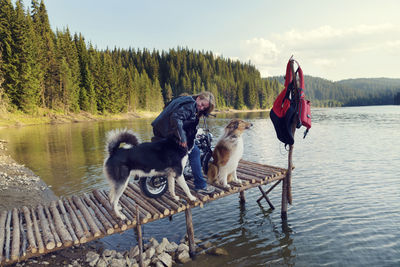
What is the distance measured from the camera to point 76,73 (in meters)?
55.5

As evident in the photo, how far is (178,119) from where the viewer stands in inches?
200

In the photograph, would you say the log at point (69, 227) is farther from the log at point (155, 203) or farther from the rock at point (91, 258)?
the log at point (155, 203)

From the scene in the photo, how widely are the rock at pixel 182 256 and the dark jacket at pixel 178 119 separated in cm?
282

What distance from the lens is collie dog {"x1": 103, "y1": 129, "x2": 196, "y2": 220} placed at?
16.0 ft

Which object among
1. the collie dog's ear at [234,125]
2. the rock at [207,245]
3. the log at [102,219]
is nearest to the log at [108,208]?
the log at [102,219]

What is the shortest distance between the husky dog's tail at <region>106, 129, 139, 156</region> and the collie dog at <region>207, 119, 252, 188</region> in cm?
242

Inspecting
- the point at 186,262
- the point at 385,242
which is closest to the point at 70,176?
the point at 186,262

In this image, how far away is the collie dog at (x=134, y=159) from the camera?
4863 mm

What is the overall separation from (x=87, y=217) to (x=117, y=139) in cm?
208

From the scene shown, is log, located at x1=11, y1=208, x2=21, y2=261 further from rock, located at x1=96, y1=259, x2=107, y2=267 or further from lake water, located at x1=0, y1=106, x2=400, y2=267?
lake water, located at x1=0, y1=106, x2=400, y2=267

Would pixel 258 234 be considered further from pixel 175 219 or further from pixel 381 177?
pixel 381 177

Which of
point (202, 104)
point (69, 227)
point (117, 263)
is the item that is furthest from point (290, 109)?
point (69, 227)

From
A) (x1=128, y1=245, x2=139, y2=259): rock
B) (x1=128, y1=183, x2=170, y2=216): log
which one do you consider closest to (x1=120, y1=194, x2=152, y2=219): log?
(x1=128, y1=183, x2=170, y2=216): log

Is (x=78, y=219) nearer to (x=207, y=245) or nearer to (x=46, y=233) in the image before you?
(x=46, y=233)
